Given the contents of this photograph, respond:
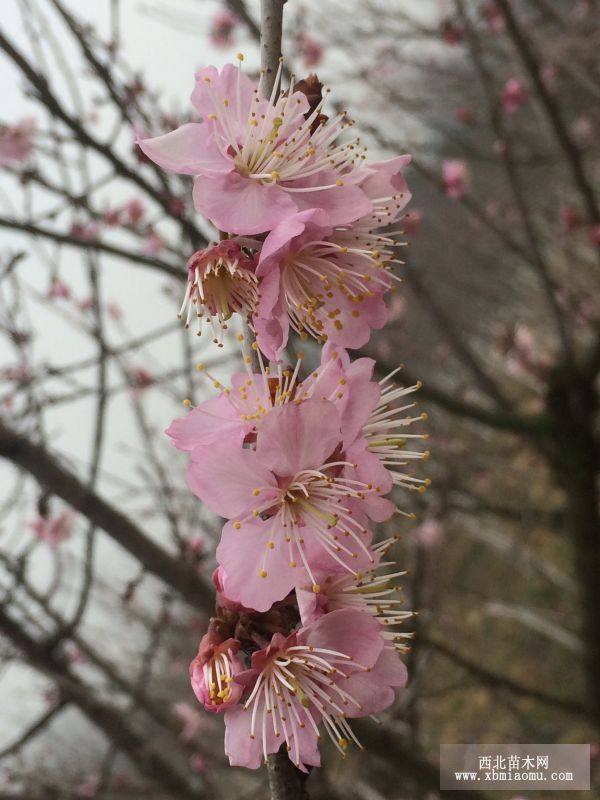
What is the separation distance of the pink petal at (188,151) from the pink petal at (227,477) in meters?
0.28

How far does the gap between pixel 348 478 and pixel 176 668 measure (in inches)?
166

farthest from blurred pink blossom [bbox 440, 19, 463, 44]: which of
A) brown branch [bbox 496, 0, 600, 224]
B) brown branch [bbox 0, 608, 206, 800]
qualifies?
brown branch [bbox 0, 608, 206, 800]

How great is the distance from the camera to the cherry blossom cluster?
0.62 meters

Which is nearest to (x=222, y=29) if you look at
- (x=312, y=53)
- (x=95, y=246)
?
(x=312, y=53)

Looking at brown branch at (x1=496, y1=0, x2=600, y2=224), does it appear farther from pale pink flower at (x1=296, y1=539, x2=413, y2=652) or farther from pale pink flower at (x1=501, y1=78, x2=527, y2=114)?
pale pink flower at (x1=296, y1=539, x2=413, y2=652)

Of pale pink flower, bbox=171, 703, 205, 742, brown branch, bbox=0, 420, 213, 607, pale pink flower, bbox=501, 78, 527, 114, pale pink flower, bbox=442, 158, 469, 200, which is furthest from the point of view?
pale pink flower, bbox=171, 703, 205, 742

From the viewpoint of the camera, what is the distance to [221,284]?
2.19ft

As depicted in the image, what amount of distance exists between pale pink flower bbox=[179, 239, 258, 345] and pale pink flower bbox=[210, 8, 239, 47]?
9.52 feet

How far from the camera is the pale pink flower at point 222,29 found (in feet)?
10.4

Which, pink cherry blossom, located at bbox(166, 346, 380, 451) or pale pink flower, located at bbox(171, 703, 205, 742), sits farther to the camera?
pale pink flower, located at bbox(171, 703, 205, 742)

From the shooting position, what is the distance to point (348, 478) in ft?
2.20

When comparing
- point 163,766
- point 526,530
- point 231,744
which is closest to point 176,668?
point 163,766

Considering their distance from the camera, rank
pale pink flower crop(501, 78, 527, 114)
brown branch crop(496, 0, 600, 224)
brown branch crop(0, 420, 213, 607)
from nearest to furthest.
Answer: brown branch crop(0, 420, 213, 607) < brown branch crop(496, 0, 600, 224) < pale pink flower crop(501, 78, 527, 114)

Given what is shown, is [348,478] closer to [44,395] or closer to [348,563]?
[348,563]
